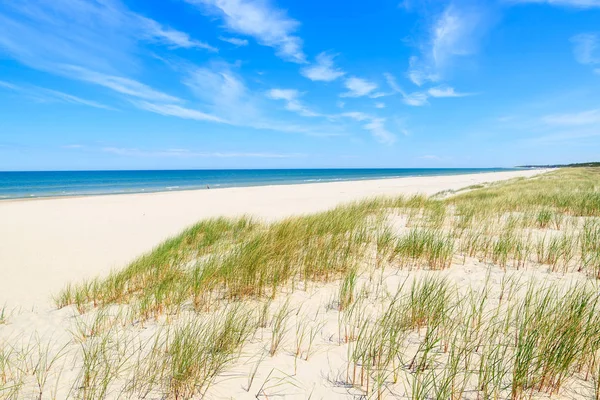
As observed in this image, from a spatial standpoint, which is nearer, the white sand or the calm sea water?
the white sand

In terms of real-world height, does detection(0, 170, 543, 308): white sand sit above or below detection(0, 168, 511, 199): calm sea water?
below

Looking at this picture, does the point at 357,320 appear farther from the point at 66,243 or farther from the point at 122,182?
the point at 122,182

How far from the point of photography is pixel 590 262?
13.0ft

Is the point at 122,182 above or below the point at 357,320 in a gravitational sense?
above

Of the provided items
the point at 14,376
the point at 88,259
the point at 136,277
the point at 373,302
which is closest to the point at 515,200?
the point at 373,302

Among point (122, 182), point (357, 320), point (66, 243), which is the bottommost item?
point (66, 243)

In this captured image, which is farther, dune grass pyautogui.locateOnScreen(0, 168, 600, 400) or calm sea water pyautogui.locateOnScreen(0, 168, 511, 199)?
calm sea water pyautogui.locateOnScreen(0, 168, 511, 199)

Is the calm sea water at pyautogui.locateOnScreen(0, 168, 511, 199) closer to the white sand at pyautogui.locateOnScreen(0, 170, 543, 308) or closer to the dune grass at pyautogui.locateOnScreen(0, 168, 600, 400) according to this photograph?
the white sand at pyautogui.locateOnScreen(0, 170, 543, 308)

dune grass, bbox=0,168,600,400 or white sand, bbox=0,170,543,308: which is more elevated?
dune grass, bbox=0,168,600,400

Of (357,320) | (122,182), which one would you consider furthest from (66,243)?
(122,182)

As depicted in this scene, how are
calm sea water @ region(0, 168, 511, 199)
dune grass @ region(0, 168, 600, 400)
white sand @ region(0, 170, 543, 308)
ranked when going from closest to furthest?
dune grass @ region(0, 168, 600, 400) < white sand @ region(0, 170, 543, 308) < calm sea water @ region(0, 168, 511, 199)

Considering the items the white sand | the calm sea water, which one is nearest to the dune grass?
the white sand

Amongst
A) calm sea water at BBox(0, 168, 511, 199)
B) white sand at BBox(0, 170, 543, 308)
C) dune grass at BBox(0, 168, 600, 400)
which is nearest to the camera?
dune grass at BBox(0, 168, 600, 400)

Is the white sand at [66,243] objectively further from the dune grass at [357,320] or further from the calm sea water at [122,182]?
the calm sea water at [122,182]
